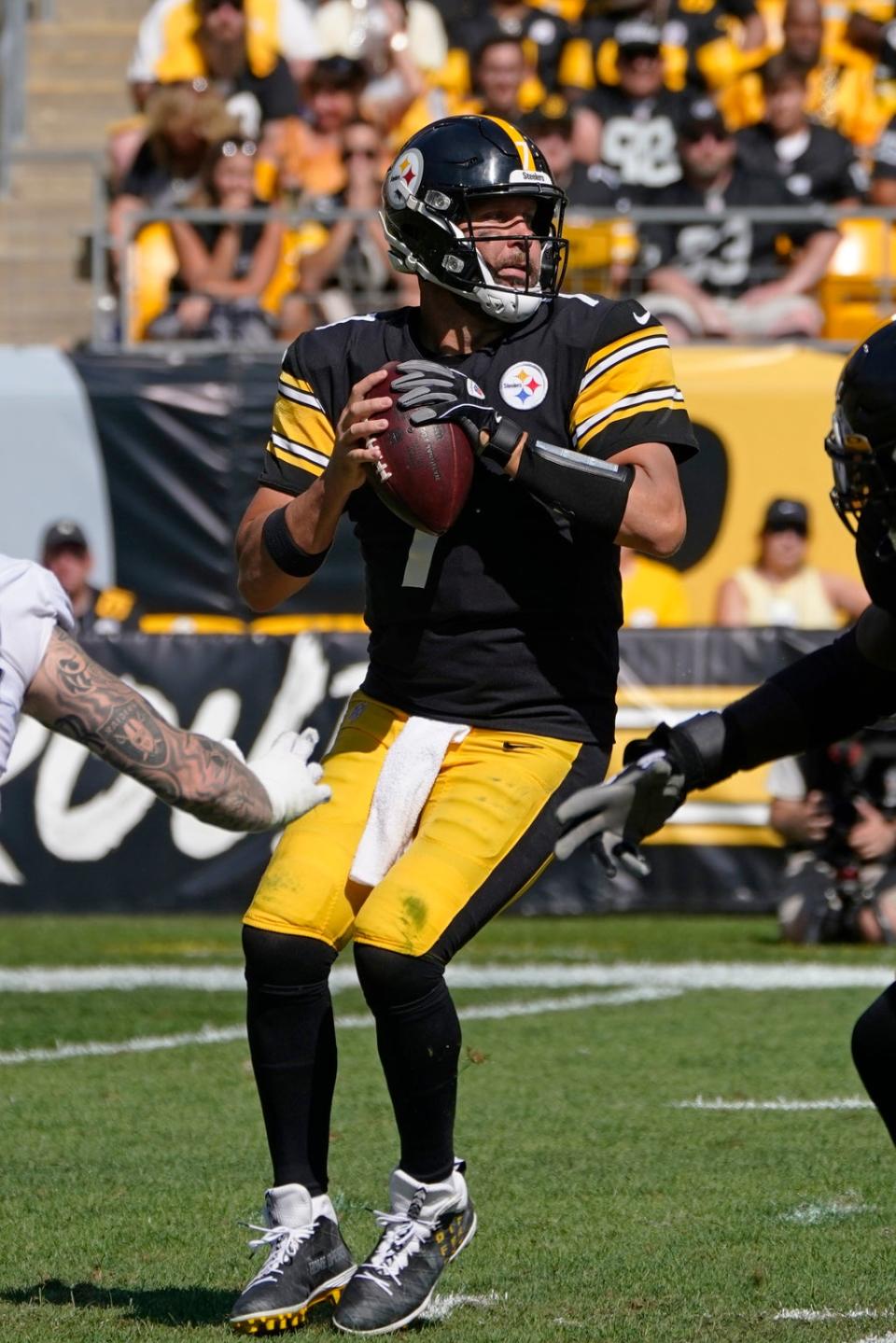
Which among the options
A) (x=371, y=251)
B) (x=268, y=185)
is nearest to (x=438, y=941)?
(x=371, y=251)

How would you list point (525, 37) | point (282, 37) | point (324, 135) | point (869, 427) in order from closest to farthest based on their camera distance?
point (869, 427) → point (324, 135) → point (282, 37) → point (525, 37)

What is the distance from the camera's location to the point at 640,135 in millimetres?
12945

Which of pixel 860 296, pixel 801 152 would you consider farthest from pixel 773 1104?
pixel 801 152

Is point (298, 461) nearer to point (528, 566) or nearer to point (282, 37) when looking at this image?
point (528, 566)

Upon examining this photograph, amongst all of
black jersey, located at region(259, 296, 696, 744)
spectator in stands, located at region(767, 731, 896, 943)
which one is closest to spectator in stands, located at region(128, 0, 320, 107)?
spectator in stands, located at region(767, 731, 896, 943)

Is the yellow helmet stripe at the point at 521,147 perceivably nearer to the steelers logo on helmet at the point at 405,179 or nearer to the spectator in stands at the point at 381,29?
the steelers logo on helmet at the point at 405,179

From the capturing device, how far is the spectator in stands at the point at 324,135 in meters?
13.0

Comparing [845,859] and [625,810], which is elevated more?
[625,810]

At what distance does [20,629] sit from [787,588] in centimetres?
758

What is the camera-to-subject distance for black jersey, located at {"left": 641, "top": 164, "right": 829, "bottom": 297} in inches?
480

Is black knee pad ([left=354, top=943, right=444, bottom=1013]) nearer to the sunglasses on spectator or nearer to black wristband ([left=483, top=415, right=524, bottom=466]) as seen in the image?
black wristband ([left=483, top=415, right=524, bottom=466])

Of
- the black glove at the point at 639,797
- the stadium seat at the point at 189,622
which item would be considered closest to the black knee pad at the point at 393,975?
the black glove at the point at 639,797

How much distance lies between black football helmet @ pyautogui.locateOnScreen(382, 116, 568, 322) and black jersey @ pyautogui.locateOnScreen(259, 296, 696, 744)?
0.11 meters

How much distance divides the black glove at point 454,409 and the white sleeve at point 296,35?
34.0 feet
